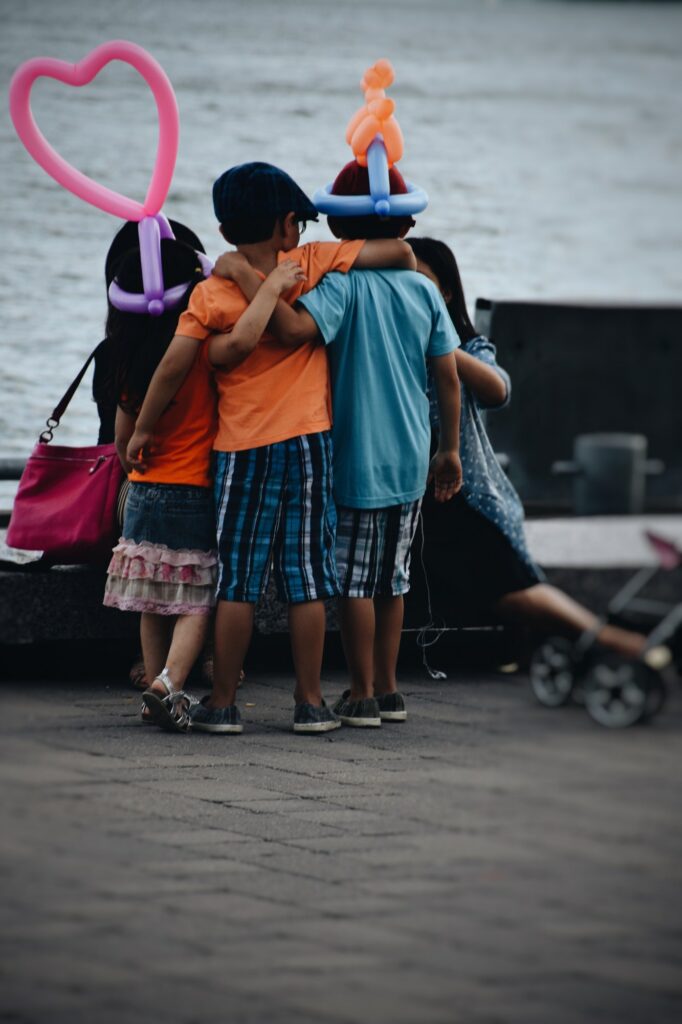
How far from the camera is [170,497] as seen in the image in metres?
4.39

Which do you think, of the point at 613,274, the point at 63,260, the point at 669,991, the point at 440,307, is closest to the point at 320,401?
the point at 440,307

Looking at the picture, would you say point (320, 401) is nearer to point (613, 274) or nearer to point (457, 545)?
point (457, 545)

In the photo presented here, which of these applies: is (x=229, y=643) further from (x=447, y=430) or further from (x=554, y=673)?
(x=554, y=673)

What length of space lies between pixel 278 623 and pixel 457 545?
Result: 32.3 inches

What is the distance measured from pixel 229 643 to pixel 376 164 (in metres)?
1.23

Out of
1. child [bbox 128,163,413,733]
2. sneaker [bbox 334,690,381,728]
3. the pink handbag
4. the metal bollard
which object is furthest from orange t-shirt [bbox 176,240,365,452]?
the metal bollard

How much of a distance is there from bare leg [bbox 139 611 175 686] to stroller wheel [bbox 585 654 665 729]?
97.5 inches

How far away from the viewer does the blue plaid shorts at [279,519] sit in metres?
4.21

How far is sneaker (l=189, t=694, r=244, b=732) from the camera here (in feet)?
14.2

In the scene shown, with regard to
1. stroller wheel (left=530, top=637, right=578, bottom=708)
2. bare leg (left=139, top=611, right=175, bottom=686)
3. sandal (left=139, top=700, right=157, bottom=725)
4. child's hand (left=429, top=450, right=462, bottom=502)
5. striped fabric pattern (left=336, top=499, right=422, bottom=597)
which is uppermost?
stroller wheel (left=530, top=637, right=578, bottom=708)

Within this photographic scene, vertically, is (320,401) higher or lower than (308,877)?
higher

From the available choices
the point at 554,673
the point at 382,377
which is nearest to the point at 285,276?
the point at 382,377

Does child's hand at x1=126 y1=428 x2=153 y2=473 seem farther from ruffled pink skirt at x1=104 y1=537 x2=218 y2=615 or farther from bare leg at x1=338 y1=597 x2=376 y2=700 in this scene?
bare leg at x1=338 y1=597 x2=376 y2=700

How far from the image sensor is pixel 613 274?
38469 millimetres
